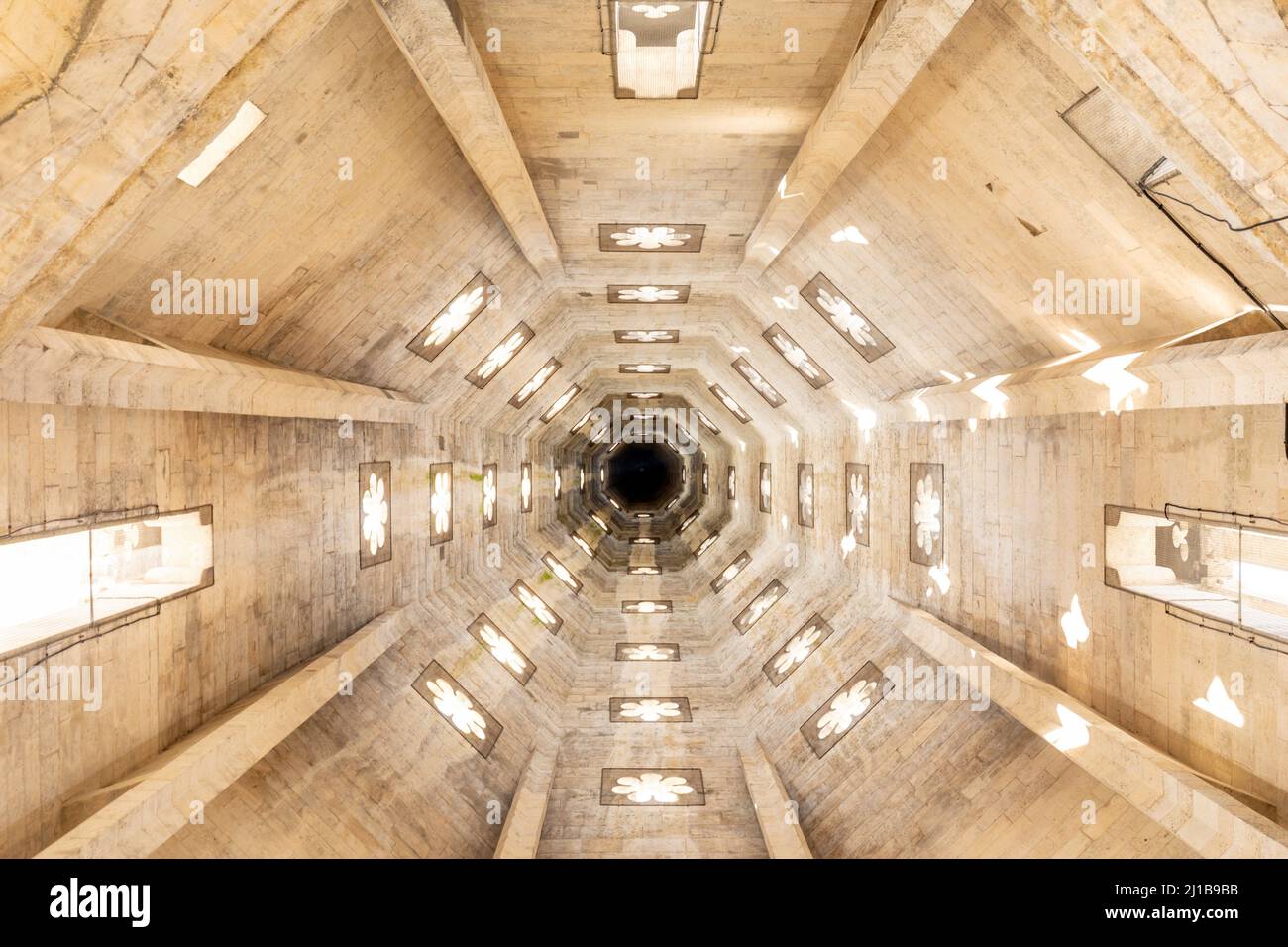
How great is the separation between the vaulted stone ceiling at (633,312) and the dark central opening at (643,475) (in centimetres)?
2414

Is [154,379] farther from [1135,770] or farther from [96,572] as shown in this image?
[1135,770]

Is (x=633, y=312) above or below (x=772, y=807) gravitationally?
above

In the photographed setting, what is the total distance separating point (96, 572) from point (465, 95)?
5348 millimetres

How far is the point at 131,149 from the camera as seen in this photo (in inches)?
176

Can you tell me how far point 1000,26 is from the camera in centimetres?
610

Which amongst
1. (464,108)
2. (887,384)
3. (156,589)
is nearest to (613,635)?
(887,384)

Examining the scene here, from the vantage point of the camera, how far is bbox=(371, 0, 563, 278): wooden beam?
6043 millimetres

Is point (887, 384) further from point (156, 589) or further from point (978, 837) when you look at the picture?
point (156, 589)

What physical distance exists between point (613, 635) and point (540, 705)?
508 cm

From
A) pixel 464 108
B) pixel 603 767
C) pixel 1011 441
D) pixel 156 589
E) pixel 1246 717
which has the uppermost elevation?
pixel 464 108

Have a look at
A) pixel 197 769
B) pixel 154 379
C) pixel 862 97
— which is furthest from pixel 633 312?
pixel 197 769

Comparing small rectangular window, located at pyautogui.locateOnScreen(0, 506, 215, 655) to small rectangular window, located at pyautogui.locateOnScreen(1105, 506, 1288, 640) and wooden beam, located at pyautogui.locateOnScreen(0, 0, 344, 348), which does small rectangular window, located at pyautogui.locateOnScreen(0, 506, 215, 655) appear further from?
small rectangular window, located at pyautogui.locateOnScreen(1105, 506, 1288, 640)

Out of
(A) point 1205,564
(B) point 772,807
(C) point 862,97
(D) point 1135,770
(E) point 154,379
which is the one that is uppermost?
(C) point 862,97

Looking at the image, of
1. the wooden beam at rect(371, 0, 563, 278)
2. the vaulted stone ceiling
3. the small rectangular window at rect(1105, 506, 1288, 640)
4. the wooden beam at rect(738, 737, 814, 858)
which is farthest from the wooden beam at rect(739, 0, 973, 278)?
the wooden beam at rect(738, 737, 814, 858)
